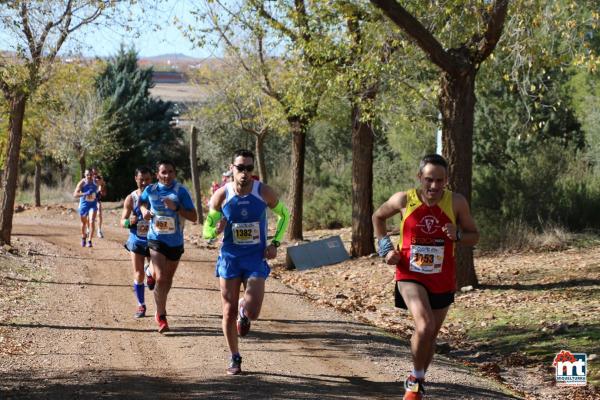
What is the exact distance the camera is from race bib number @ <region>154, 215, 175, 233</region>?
415 inches

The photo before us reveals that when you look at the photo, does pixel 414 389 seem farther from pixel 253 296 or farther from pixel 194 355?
pixel 194 355

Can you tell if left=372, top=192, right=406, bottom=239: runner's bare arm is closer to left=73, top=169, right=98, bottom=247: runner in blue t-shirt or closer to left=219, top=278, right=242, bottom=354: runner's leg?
left=219, top=278, right=242, bottom=354: runner's leg

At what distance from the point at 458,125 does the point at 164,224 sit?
206 inches

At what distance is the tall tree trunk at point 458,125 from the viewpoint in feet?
44.5

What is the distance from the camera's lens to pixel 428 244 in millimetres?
7340

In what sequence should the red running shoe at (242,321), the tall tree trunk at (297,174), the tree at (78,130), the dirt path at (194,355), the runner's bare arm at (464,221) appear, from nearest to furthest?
the runner's bare arm at (464,221) < the dirt path at (194,355) < the red running shoe at (242,321) < the tall tree trunk at (297,174) < the tree at (78,130)

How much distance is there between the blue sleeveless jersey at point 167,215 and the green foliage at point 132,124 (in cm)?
3097

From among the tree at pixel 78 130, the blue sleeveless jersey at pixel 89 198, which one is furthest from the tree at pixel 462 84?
the tree at pixel 78 130

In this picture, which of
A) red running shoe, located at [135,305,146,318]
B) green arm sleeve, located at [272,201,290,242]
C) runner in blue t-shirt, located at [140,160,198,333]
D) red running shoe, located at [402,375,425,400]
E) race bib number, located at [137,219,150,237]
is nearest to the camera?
red running shoe, located at [402,375,425,400]

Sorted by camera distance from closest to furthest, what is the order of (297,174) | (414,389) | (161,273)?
(414,389), (161,273), (297,174)

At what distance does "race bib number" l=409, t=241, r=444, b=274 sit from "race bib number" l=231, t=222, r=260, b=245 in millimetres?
1698

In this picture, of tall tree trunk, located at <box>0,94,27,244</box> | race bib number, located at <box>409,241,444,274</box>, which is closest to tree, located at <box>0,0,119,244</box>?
tall tree trunk, located at <box>0,94,27,244</box>

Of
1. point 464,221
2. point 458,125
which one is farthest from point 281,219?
point 458,125

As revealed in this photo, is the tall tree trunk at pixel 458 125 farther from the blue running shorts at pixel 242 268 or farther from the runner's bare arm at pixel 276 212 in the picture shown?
the blue running shorts at pixel 242 268
